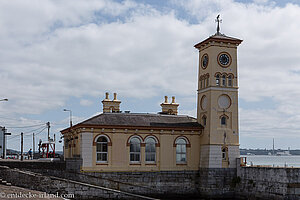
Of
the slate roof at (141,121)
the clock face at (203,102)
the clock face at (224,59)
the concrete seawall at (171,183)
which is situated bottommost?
the concrete seawall at (171,183)

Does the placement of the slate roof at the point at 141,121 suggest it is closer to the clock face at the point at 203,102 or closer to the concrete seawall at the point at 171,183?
the clock face at the point at 203,102

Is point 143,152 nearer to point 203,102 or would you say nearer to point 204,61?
point 203,102

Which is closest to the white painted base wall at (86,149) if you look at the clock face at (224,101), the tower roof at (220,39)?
the clock face at (224,101)

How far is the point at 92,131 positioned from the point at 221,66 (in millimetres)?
16089

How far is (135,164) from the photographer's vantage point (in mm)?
45062

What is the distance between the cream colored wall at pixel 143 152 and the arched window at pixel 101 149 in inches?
17.6

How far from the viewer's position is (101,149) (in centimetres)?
4416

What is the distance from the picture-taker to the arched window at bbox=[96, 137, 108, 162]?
44000mm

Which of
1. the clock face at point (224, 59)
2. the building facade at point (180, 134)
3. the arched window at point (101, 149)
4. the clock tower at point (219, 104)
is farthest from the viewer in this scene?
the clock face at point (224, 59)

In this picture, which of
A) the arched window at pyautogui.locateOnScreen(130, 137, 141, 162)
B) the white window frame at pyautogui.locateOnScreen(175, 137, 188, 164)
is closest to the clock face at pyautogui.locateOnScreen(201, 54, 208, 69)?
the white window frame at pyautogui.locateOnScreen(175, 137, 188, 164)

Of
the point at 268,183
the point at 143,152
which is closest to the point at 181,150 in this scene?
the point at 143,152

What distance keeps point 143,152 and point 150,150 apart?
35.8 inches

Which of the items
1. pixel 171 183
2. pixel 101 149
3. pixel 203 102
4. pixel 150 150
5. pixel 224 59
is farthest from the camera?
pixel 203 102

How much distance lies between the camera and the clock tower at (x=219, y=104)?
46375mm
